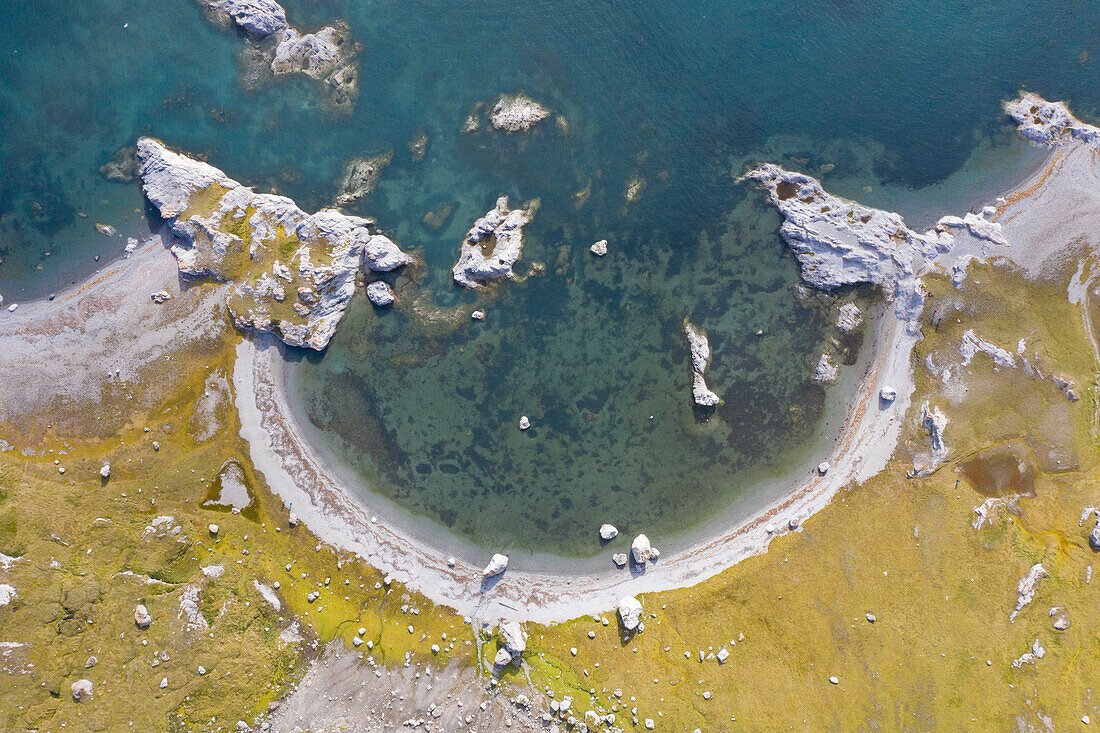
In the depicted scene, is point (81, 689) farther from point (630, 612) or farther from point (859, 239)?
point (859, 239)

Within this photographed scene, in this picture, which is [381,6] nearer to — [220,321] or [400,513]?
[220,321]

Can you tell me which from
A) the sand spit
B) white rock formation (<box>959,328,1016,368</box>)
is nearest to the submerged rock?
the sand spit

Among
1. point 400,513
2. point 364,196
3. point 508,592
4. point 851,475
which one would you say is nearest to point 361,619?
point 400,513

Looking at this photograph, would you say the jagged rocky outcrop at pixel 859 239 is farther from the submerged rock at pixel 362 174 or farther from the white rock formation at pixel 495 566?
the white rock formation at pixel 495 566

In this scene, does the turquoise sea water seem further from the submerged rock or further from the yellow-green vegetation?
the yellow-green vegetation

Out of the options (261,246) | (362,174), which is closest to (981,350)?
(362,174)
